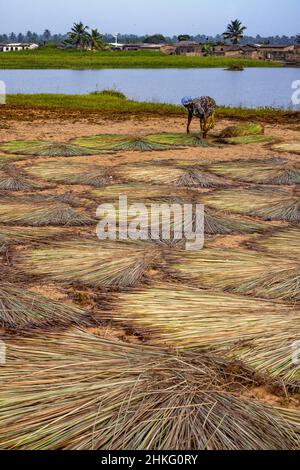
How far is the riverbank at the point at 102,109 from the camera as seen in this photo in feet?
51.6

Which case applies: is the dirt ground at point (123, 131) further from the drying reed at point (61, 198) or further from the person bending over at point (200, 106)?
the person bending over at point (200, 106)

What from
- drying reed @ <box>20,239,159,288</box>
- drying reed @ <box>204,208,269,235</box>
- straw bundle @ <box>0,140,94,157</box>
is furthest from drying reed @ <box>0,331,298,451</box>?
straw bundle @ <box>0,140,94,157</box>

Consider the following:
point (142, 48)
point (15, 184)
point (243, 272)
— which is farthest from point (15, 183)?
point (142, 48)

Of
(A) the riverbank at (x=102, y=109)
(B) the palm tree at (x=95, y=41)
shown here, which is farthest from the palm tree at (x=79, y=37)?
(A) the riverbank at (x=102, y=109)

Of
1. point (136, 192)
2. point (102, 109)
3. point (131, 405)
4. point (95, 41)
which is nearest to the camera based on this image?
point (131, 405)

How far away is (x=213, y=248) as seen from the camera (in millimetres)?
5375

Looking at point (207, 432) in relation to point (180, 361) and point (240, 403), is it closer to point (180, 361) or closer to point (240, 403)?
point (240, 403)

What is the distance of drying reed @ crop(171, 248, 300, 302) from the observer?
174 inches

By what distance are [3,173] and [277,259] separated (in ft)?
15.6

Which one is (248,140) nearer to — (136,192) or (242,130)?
(242,130)


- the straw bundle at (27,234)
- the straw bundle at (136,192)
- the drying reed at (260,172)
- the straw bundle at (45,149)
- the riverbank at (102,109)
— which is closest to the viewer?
the straw bundle at (27,234)

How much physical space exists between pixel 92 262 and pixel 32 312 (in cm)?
105

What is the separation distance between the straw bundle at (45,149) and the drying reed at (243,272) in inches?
210

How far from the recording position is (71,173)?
8.52 meters
